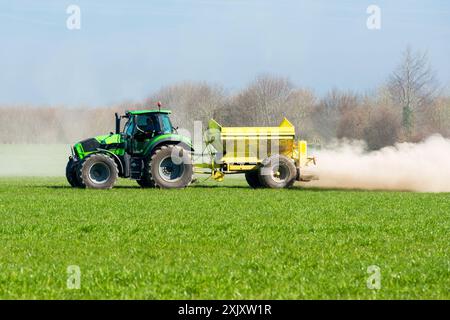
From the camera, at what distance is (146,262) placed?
38.4ft

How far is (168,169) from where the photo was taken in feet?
91.9

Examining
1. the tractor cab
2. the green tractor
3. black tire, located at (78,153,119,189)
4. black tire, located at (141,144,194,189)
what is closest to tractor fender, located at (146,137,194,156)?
the green tractor

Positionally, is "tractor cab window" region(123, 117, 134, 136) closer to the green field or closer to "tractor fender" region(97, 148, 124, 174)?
"tractor fender" region(97, 148, 124, 174)

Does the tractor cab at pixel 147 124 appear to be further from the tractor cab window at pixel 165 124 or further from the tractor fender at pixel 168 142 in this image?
the tractor fender at pixel 168 142

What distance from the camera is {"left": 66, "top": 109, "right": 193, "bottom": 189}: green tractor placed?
27516mm

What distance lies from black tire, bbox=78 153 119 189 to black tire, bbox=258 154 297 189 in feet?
17.6

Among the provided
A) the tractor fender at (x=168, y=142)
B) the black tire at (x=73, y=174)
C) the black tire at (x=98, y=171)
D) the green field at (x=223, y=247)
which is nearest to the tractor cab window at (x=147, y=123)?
the tractor fender at (x=168, y=142)

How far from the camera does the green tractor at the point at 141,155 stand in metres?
27.5

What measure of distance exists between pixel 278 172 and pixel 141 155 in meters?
5.01

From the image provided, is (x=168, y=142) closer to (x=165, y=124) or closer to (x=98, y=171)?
(x=165, y=124)

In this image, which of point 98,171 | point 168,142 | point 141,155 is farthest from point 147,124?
point 98,171

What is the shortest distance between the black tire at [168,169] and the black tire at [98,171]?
124 centimetres

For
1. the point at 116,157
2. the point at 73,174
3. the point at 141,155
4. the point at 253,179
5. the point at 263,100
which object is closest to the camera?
the point at 116,157
